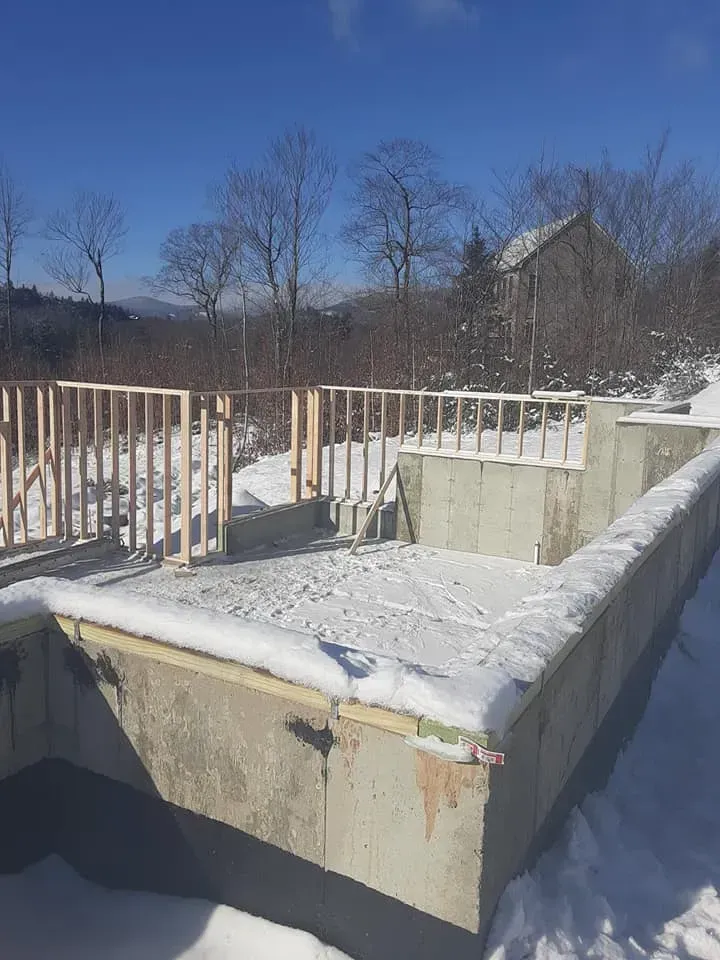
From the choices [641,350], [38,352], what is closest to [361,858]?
[641,350]

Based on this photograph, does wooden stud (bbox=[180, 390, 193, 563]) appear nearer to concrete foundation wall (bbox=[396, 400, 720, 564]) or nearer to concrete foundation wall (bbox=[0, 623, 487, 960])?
concrete foundation wall (bbox=[396, 400, 720, 564])

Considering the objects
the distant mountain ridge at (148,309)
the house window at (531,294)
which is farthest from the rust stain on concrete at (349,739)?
the distant mountain ridge at (148,309)

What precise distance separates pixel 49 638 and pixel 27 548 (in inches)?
168

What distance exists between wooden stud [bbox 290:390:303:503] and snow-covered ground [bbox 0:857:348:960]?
5.57 meters

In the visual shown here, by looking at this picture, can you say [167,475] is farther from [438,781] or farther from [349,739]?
[438,781]

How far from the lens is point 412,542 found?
28.2 ft

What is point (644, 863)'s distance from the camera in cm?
250

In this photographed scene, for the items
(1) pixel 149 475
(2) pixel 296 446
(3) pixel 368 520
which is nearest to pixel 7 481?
(1) pixel 149 475

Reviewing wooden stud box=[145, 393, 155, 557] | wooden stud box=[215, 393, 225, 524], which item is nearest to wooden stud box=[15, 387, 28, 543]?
wooden stud box=[145, 393, 155, 557]

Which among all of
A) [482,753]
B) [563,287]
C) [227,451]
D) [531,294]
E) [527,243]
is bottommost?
A: [482,753]

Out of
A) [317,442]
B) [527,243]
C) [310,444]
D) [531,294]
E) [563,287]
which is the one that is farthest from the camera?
[563,287]

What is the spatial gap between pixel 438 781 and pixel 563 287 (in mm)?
19485

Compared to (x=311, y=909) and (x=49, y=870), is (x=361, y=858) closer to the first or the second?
(x=311, y=909)

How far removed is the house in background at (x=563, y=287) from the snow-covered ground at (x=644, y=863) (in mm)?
14828
